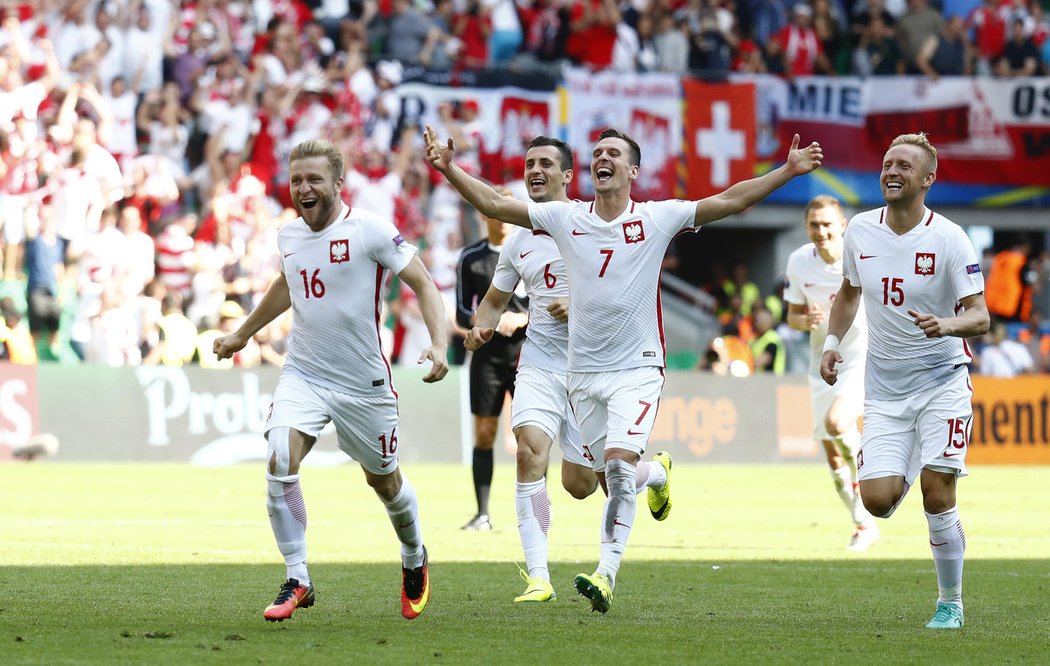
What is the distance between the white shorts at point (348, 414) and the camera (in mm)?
8672

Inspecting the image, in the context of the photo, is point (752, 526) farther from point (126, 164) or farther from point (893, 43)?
point (893, 43)

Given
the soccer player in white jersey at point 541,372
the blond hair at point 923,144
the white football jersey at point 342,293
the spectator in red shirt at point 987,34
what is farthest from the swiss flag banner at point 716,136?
the white football jersey at point 342,293

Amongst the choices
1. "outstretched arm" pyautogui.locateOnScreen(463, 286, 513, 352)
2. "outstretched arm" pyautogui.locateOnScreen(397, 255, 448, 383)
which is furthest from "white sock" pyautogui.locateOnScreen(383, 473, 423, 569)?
"outstretched arm" pyautogui.locateOnScreen(463, 286, 513, 352)

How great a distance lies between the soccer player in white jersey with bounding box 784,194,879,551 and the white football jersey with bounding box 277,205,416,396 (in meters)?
5.30

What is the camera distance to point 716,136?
94.3ft

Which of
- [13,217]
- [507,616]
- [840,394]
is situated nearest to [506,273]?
[507,616]

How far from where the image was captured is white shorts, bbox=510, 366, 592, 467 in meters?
10.1

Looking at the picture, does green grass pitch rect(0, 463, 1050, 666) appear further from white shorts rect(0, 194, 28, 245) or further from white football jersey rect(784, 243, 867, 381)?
white shorts rect(0, 194, 28, 245)

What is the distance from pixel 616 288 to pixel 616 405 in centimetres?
64

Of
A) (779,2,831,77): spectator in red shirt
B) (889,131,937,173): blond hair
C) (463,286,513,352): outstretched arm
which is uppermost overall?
(779,2,831,77): spectator in red shirt

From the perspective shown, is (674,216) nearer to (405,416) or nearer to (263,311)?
(263,311)

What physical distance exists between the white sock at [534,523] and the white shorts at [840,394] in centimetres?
453

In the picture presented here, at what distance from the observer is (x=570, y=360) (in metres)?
9.67

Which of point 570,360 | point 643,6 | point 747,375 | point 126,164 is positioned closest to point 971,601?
point 570,360
